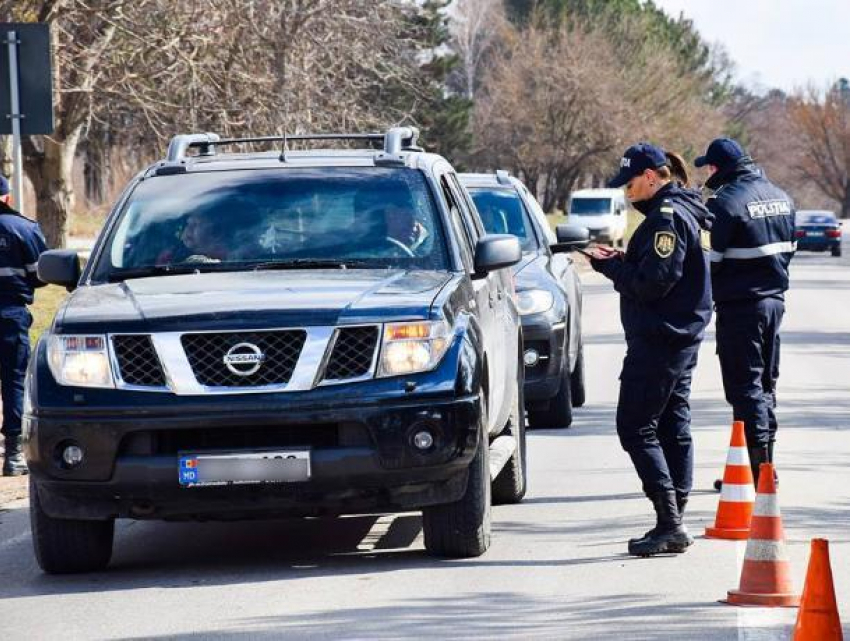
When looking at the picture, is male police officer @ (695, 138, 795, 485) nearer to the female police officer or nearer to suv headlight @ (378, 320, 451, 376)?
the female police officer

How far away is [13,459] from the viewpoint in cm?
1180

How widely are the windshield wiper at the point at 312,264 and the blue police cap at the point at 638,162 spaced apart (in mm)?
1205

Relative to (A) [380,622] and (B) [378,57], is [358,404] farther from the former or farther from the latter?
(B) [378,57]

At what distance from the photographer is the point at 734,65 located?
131125 mm

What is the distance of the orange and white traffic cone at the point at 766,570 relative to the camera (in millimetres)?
7301

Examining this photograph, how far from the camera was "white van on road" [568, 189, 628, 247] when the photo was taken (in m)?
58.0

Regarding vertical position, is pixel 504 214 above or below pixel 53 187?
above

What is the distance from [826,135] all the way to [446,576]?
130 meters

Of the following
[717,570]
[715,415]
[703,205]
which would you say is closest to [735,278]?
[703,205]

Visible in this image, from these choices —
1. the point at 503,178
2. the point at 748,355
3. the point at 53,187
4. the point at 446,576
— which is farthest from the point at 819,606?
the point at 53,187

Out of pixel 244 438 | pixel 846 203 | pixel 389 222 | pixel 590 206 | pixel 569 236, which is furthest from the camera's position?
pixel 846 203

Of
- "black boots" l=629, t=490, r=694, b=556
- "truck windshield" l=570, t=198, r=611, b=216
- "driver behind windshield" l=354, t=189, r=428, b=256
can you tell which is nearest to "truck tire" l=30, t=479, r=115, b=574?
"driver behind windshield" l=354, t=189, r=428, b=256

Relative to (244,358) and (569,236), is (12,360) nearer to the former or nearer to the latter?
(569,236)

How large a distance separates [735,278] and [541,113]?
72.9 metres
